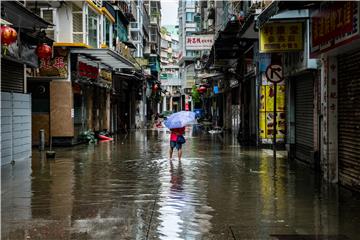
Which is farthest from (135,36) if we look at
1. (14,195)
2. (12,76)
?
(14,195)

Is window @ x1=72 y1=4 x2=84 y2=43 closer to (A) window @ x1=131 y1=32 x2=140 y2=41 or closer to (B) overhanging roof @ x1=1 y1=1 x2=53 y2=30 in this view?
(B) overhanging roof @ x1=1 y1=1 x2=53 y2=30

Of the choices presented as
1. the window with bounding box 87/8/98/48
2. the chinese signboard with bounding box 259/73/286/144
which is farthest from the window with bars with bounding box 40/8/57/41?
the chinese signboard with bounding box 259/73/286/144

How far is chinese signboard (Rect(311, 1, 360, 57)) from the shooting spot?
9.20 metres

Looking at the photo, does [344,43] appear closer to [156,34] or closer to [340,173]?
[340,173]

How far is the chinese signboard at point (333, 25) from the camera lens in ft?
30.2

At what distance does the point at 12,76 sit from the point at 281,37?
328 inches

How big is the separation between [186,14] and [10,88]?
277 ft

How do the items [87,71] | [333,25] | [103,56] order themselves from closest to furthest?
1. [333,25]
2. [103,56]
3. [87,71]

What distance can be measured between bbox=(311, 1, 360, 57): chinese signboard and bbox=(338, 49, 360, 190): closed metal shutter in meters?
0.56

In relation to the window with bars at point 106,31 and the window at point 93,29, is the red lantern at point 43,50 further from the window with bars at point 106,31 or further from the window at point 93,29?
the window with bars at point 106,31

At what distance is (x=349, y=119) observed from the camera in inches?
432

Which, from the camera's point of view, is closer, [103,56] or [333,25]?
[333,25]

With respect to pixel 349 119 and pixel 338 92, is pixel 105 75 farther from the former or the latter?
pixel 349 119

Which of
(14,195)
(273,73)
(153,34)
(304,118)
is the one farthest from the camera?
(153,34)
